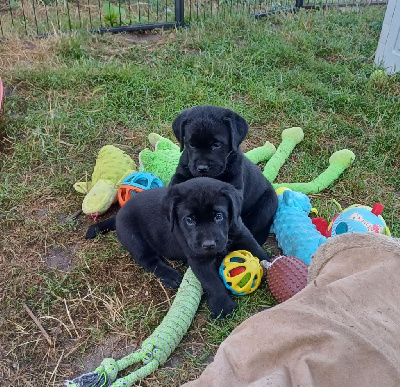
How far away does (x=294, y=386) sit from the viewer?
173cm

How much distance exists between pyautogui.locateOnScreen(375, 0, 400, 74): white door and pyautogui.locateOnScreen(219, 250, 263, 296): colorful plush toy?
4.01 m

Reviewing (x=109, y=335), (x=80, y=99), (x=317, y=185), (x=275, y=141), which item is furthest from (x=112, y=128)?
(x=109, y=335)

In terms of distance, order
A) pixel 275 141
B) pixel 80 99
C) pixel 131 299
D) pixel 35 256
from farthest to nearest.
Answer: pixel 80 99 < pixel 275 141 < pixel 35 256 < pixel 131 299

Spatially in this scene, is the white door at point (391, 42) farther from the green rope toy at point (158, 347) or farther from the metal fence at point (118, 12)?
the green rope toy at point (158, 347)

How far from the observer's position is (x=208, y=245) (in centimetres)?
294

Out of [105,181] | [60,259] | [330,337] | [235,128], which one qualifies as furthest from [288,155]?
[330,337]

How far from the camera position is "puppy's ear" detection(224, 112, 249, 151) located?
12.0 ft

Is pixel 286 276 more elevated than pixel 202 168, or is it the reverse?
pixel 202 168

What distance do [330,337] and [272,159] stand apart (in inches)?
111

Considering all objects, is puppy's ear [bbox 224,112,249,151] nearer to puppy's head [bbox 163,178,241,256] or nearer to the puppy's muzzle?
the puppy's muzzle

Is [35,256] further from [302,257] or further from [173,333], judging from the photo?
[302,257]

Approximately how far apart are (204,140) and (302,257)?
1064 millimetres

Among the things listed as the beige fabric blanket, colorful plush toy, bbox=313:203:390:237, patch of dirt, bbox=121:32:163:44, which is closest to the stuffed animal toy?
colorful plush toy, bbox=313:203:390:237

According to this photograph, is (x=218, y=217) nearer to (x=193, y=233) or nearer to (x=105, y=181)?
(x=193, y=233)
